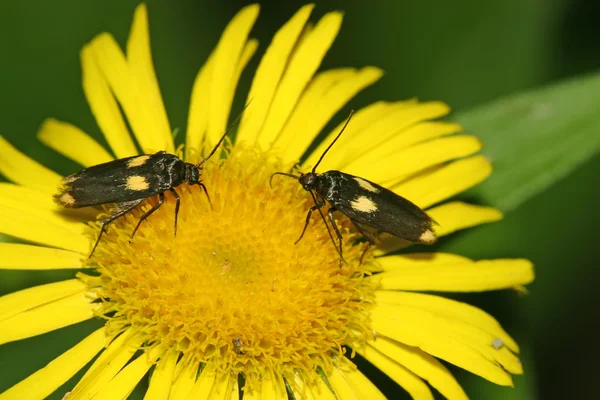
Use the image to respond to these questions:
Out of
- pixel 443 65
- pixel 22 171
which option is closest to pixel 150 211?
pixel 22 171

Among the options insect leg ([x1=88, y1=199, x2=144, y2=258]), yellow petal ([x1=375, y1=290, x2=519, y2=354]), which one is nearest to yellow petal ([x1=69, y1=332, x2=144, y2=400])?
insect leg ([x1=88, y1=199, x2=144, y2=258])

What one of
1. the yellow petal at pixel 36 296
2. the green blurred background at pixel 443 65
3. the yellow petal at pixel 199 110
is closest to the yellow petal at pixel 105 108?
the yellow petal at pixel 199 110

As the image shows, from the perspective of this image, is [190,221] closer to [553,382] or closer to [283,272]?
[283,272]

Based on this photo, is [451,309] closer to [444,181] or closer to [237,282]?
[444,181]

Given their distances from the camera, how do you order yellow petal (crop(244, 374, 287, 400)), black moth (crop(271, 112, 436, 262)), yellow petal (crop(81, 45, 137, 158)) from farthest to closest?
yellow petal (crop(81, 45, 137, 158)) < black moth (crop(271, 112, 436, 262)) < yellow petal (crop(244, 374, 287, 400))

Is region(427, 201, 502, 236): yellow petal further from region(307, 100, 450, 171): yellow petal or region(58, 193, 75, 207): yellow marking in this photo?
region(58, 193, 75, 207): yellow marking

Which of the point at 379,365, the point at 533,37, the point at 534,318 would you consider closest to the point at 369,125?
the point at 379,365
